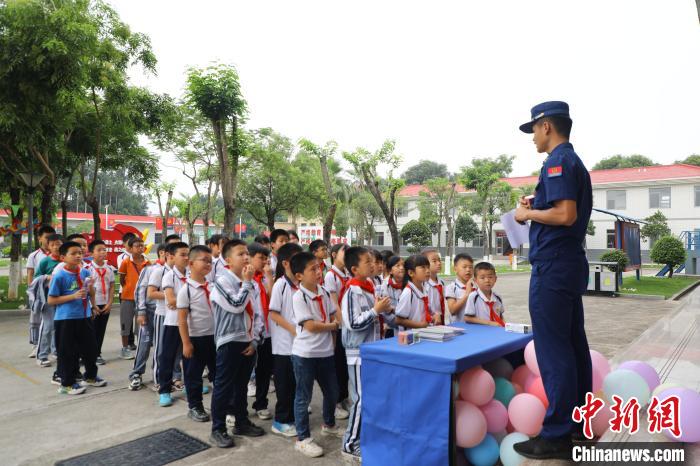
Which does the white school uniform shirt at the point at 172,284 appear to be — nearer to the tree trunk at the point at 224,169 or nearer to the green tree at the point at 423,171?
the tree trunk at the point at 224,169

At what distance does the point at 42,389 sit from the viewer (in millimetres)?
5156

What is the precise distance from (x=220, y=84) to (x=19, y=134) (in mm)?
4141

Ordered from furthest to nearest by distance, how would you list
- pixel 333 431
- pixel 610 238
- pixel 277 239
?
pixel 610 238
pixel 277 239
pixel 333 431

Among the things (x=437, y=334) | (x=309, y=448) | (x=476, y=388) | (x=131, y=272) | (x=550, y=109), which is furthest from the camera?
(x=131, y=272)

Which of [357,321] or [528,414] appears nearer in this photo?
[528,414]

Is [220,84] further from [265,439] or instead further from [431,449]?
[431,449]

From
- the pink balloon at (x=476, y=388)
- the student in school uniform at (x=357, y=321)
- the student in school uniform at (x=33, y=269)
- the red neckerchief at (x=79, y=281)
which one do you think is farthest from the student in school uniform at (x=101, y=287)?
the pink balloon at (x=476, y=388)

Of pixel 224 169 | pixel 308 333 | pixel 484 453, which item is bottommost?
pixel 484 453

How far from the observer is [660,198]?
37.0m

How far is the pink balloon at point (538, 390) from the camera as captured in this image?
2901 mm

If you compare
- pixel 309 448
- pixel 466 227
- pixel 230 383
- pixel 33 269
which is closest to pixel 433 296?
pixel 309 448

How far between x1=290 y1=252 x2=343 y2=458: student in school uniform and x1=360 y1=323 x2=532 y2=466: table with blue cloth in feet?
1.95

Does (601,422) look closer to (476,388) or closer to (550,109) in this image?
(476,388)

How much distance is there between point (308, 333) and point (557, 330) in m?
1.77
